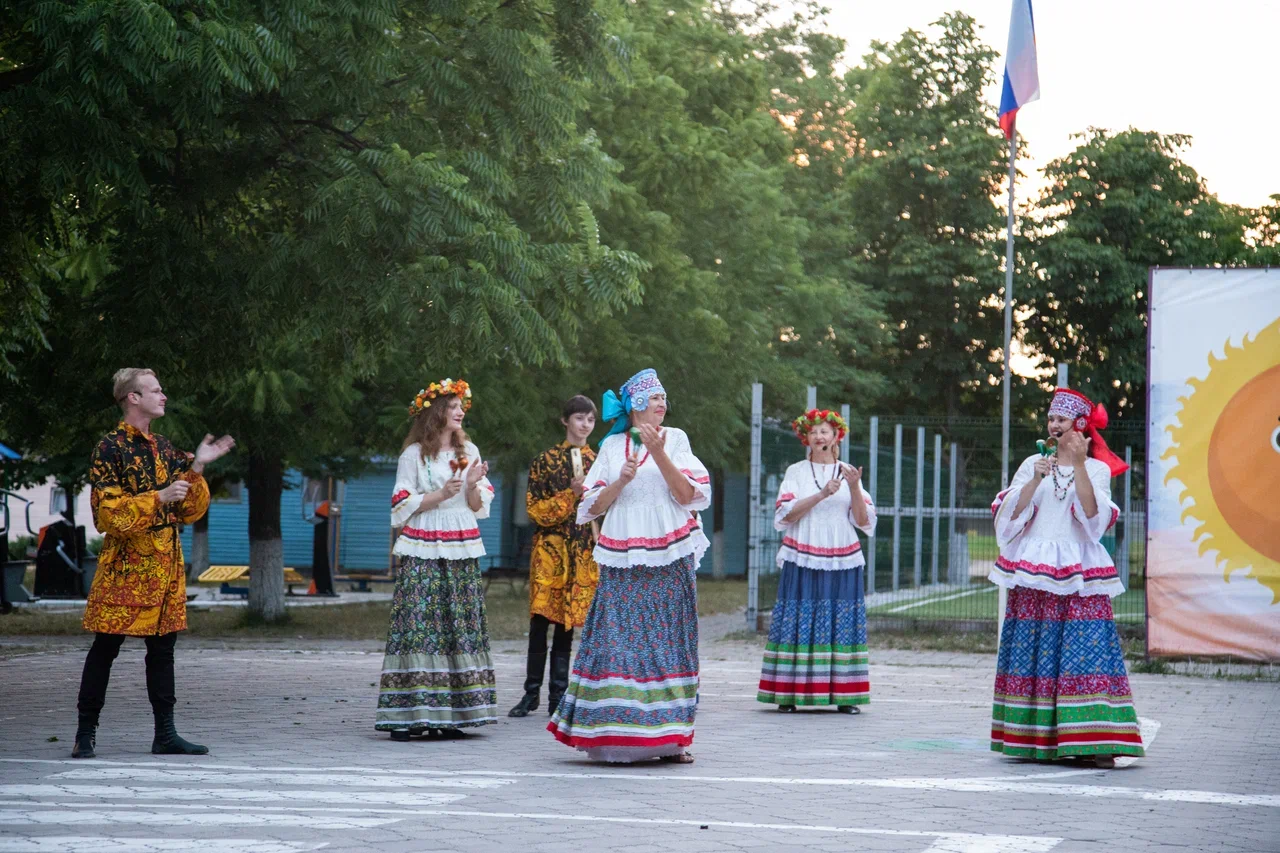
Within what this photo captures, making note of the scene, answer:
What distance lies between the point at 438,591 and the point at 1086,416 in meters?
4.02

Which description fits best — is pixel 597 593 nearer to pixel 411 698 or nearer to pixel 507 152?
pixel 411 698

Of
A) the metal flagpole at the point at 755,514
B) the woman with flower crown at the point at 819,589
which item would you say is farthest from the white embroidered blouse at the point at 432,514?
the metal flagpole at the point at 755,514

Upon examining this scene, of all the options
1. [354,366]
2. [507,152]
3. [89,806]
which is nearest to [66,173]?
[507,152]

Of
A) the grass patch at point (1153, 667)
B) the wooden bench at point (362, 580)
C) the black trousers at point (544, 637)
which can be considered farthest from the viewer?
the wooden bench at point (362, 580)

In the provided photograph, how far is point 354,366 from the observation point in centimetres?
1627

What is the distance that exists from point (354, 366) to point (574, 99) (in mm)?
3947

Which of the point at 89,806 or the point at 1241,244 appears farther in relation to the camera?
the point at 1241,244

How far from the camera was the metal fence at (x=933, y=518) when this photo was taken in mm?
19359

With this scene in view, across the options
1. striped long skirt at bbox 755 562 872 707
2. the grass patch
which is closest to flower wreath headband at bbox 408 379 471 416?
striped long skirt at bbox 755 562 872 707

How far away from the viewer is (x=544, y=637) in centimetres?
1180

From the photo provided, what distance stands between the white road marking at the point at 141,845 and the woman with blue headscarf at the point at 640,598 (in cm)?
275

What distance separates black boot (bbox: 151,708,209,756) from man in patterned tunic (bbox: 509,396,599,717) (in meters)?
2.73

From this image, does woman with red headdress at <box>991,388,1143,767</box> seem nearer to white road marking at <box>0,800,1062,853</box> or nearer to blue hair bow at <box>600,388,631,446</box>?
blue hair bow at <box>600,388,631,446</box>

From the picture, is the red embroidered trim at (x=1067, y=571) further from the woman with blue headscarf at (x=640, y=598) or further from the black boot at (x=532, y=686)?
the black boot at (x=532, y=686)
